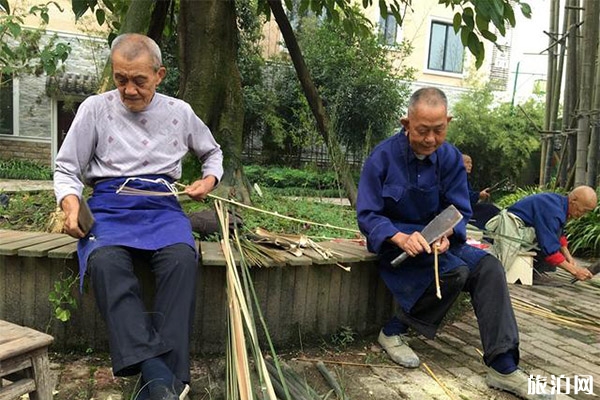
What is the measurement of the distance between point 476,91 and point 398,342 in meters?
12.5

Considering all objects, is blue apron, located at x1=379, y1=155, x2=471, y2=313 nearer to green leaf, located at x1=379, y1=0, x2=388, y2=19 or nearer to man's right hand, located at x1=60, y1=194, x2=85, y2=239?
man's right hand, located at x1=60, y1=194, x2=85, y2=239

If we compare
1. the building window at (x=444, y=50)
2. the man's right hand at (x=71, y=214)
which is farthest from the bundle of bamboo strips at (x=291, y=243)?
the building window at (x=444, y=50)

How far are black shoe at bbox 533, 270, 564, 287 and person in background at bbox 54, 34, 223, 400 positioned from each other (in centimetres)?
331

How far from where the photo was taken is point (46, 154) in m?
12.2

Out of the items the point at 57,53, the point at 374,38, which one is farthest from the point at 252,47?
the point at 57,53

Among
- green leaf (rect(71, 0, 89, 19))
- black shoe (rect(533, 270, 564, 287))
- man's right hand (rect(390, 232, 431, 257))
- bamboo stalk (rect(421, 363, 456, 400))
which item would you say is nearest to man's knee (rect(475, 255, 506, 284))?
man's right hand (rect(390, 232, 431, 257))

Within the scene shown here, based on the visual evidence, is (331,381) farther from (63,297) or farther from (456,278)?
(63,297)

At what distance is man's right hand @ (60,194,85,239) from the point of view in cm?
176

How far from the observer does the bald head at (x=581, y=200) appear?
12.6 feet

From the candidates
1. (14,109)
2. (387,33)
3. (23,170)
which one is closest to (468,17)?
(23,170)

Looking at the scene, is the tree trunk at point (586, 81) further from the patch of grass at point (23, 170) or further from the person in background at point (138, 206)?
the patch of grass at point (23, 170)

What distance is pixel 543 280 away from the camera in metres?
4.38

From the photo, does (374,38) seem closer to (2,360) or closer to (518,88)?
(518,88)

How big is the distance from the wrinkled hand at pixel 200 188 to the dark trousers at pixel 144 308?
0.79 feet
